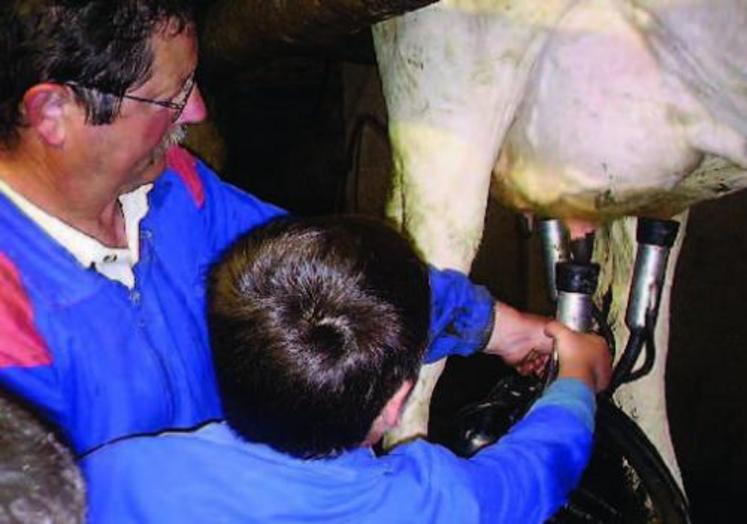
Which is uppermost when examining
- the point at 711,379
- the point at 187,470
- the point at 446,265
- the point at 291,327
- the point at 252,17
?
the point at 252,17

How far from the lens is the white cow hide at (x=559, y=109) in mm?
1498

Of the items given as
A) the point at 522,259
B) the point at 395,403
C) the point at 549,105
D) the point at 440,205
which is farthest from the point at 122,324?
the point at 522,259

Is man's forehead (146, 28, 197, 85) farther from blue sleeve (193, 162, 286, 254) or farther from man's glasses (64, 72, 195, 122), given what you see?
blue sleeve (193, 162, 286, 254)

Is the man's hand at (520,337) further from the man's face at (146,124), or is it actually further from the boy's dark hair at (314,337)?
the man's face at (146,124)

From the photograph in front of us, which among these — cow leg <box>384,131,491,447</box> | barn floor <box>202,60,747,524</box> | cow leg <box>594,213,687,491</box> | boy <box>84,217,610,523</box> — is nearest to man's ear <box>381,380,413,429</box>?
boy <box>84,217,610,523</box>

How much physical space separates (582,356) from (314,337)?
1.72 feet

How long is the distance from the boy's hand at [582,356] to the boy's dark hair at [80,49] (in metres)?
0.64

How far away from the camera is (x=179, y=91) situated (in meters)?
1.10

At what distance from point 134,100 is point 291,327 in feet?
1.09

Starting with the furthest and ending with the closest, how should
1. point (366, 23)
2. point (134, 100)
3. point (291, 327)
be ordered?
point (366, 23) < point (134, 100) < point (291, 327)

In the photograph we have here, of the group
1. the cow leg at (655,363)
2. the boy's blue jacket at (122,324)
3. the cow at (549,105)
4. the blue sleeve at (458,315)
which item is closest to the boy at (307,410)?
the boy's blue jacket at (122,324)

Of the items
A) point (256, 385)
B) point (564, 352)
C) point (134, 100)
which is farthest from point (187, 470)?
point (564, 352)

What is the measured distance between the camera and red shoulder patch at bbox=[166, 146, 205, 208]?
130cm

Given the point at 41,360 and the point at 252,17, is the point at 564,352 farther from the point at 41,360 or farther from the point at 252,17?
the point at 252,17
